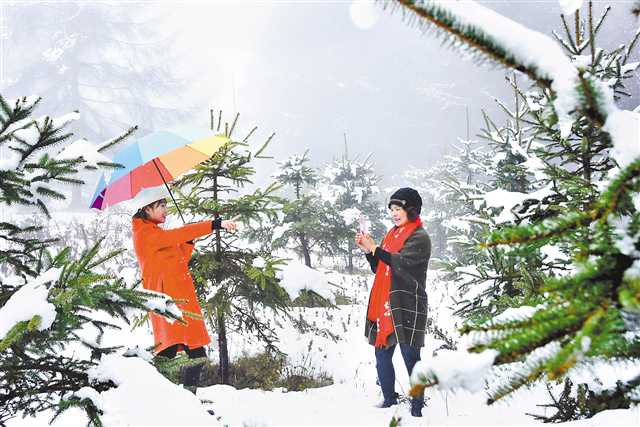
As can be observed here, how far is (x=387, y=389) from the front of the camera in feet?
13.6

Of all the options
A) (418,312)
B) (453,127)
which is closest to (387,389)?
(418,312)

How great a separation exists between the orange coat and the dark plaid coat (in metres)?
1.78

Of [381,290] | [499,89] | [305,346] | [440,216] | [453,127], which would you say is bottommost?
[305,346]

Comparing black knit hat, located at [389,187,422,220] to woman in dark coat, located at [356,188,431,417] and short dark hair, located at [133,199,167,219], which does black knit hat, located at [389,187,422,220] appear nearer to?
woman in dark coat, located at [356,188,431,417]

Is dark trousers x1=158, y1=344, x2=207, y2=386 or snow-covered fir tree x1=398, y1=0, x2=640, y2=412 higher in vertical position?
snow-covered fir tree x1=398, y1=0, x2=640, y2=412

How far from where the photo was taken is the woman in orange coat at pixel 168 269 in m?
3.52

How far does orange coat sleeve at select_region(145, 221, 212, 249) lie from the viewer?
3537 mm

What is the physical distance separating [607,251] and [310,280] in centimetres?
428

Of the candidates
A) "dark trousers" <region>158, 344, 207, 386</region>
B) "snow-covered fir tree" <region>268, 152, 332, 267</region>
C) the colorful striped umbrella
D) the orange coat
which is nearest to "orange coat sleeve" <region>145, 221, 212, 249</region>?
the orange coat

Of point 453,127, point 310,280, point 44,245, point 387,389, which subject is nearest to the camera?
point 44,245

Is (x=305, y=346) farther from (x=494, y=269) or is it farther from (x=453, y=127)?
(x=453, y=127)

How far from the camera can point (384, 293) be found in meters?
4.04

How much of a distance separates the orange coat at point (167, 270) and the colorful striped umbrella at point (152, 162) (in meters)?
0.45

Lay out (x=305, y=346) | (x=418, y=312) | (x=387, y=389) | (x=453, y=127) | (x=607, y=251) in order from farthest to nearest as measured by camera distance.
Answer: (x=453, y=127) < (x=305, y=346) < (x=387, y=389) < (x=418, y=312) < (x=607, y=251)
